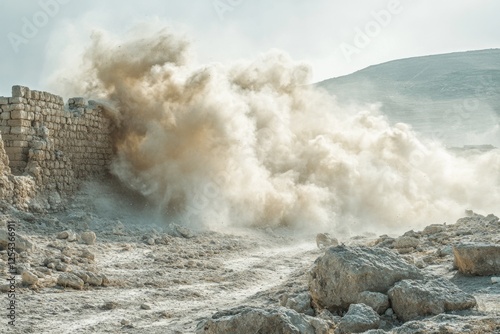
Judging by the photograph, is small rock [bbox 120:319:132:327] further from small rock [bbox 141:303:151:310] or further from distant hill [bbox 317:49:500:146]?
distant hill [bbox 317:49:500:146]

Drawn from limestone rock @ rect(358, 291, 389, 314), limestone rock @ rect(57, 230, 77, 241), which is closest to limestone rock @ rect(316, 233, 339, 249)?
limestone rock @ rect(57, 230, 77, 241)

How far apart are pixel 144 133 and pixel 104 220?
388 centimetres

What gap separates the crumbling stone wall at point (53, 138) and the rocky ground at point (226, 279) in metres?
0.72

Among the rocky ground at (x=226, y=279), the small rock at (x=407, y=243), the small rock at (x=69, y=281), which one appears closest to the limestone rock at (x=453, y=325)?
the rocky ground at (x=226, y=279)

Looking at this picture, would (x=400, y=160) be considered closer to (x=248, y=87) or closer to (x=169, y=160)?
(x=248, y=87)

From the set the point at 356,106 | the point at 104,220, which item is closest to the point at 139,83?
the point at 104,220

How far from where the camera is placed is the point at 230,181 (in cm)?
1673

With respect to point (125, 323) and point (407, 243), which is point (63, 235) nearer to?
point (125, 323)

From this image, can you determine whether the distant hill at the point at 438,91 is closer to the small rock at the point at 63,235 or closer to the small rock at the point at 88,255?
the small rock at the point at 63,235

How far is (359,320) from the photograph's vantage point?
4762 mm

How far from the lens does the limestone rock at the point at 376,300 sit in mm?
5176

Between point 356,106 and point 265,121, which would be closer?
point 265,121

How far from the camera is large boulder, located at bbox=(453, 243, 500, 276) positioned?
251 inches

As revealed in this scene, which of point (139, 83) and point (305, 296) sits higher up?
point (139, 83)
